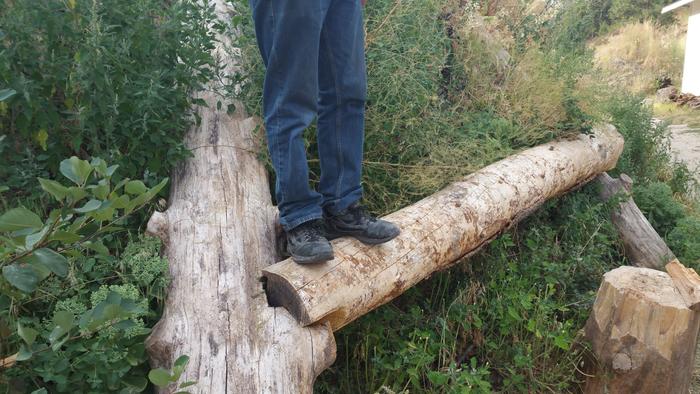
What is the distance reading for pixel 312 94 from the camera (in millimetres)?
2508

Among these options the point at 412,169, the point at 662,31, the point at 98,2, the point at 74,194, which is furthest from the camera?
the point at 662,31

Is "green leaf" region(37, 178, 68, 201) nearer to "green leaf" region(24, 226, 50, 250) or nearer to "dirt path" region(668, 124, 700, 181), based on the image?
"green leaf" region(24, 226, 50, 250)

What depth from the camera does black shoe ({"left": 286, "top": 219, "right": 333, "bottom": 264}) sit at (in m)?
2.47

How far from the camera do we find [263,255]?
2723mm

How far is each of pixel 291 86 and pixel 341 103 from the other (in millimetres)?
327

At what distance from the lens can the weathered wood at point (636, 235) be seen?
15.8 ft

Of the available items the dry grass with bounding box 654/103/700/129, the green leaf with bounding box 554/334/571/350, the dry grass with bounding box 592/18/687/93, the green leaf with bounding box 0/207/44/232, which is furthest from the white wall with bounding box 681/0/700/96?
the green leaf with bounding box 0/207/44/232

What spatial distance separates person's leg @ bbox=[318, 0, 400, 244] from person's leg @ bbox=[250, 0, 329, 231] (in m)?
0.18

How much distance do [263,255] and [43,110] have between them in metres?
1.29

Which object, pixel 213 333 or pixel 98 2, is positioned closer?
pixel 213 333

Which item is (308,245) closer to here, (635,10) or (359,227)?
(359,227)

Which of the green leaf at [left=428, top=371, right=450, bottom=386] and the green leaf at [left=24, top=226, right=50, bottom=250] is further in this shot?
the green leaf at [left=428, top=371, right=450, bottom=386]

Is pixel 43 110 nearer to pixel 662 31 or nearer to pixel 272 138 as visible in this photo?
pixel 272 138

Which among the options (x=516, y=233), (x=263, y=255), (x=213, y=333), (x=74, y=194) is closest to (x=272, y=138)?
(x=263, y=255)
